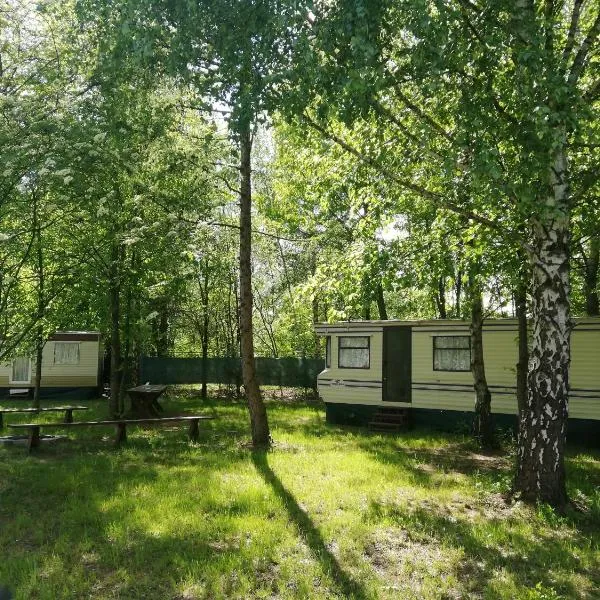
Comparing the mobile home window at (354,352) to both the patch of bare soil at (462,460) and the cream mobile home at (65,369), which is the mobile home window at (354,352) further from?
the cream mobile home at (65,369)

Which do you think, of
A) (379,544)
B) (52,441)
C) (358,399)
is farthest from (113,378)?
(379,544)

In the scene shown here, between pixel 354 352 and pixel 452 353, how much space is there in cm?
253

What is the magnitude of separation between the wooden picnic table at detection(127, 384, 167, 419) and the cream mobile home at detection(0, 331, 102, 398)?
23.4ft

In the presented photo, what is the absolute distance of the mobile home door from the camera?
1409 centimetres

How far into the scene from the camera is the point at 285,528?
19.3 feet

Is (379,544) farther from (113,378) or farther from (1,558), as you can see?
(113,378)

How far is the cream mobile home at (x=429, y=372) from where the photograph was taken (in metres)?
11.7

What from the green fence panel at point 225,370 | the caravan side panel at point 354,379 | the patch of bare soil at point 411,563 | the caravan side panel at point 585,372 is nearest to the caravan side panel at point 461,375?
the caravan side panel at point 354,379

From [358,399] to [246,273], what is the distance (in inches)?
223

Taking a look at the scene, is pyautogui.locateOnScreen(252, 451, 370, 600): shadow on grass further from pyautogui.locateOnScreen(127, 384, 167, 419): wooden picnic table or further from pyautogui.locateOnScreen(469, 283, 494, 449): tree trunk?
pyautogui.locateOnScreen(127, 384, 167, 419): wooden picnic table

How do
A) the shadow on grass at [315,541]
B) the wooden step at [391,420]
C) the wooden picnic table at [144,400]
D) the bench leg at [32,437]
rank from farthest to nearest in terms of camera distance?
1. the wooden picnic table at [144,400]
2. the wooden step at [391,420]
3. the bench leg at [32,437]
4. the shadow on grass at [315,541]

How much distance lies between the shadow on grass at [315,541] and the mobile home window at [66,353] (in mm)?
14610

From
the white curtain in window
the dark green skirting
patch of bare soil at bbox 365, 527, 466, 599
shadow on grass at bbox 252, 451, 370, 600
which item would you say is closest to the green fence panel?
the white curtain in window

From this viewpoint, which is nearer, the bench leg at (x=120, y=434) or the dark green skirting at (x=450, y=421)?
the bench leg at (x=120, y=434)
